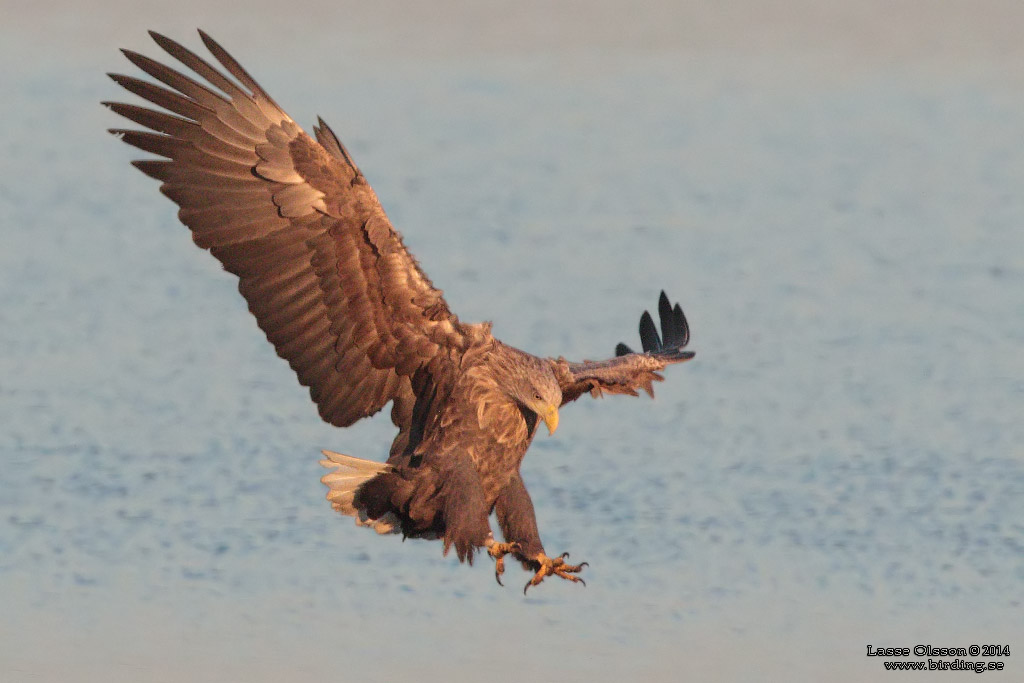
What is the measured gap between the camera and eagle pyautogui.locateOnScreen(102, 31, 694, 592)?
697 centimetres

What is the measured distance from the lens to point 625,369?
7.71 metres

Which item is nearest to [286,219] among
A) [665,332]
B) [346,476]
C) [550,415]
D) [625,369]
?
[346,476]

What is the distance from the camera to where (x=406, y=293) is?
23.1 feet

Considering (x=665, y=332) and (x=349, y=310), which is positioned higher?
(x=665, y=332)

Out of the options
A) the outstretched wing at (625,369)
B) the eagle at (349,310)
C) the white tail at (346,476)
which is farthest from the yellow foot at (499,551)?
the outstretched wing at (625,369)

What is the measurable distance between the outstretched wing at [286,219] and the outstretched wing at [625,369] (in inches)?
17.6

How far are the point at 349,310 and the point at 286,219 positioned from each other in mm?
373

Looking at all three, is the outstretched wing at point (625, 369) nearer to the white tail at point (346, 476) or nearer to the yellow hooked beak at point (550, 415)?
the yellow hooked beak at point (550, 415)

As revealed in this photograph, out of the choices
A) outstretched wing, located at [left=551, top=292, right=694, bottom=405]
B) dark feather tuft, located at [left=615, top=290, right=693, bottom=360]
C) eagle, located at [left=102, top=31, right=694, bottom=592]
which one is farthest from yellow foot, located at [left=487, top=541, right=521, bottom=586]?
dark feather tuft, located at [left=615, top=290, right=693, bottom=360]

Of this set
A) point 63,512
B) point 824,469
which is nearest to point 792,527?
point 824,469

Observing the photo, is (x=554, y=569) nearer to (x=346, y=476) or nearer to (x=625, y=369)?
(x=346, y=476)

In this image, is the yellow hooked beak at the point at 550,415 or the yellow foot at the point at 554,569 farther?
the yellow foot at the point at 554,569

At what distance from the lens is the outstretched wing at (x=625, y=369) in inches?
294

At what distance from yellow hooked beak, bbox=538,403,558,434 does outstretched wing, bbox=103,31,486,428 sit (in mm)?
430
